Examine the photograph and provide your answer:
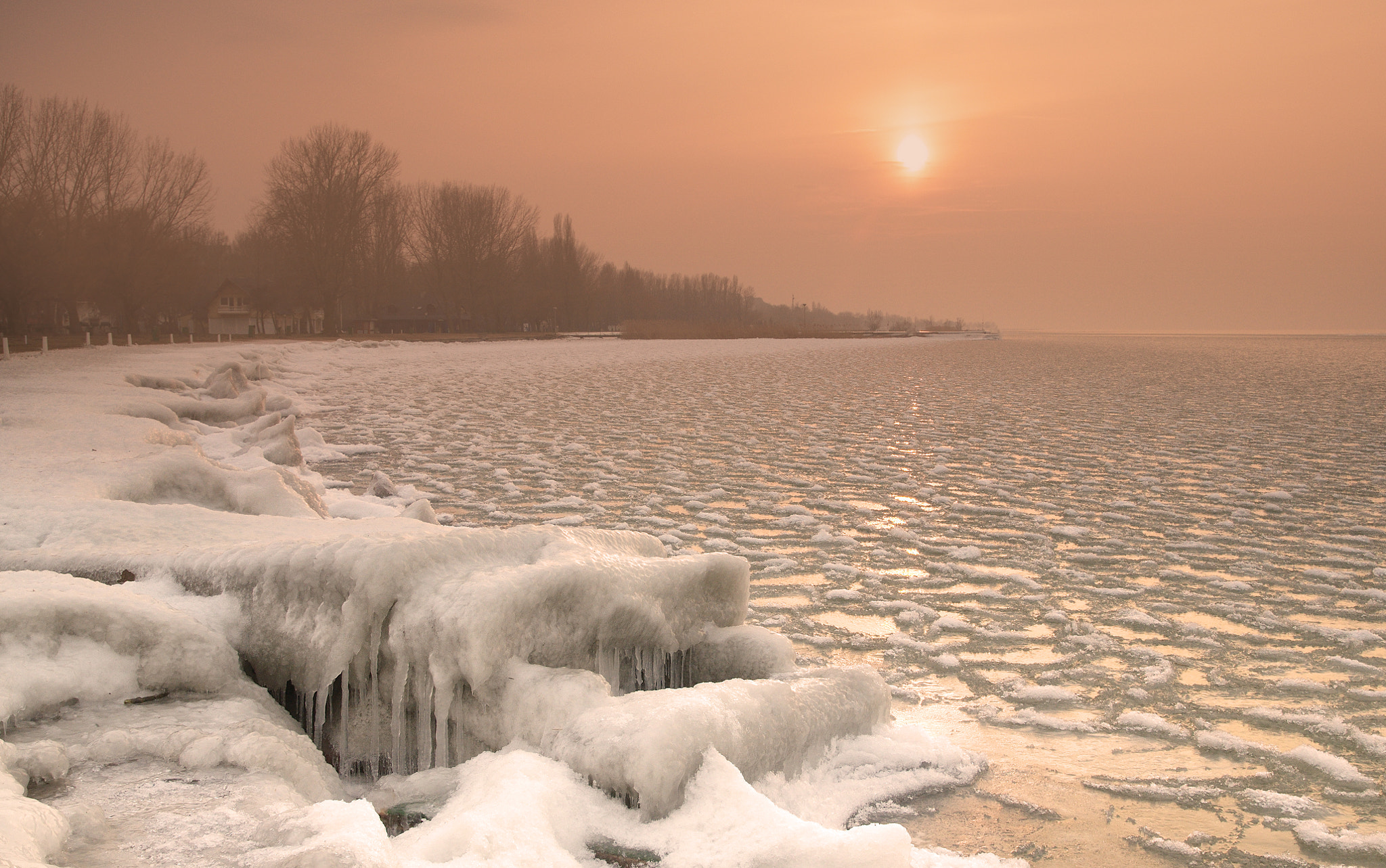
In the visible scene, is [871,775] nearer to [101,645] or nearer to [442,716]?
[442,716]

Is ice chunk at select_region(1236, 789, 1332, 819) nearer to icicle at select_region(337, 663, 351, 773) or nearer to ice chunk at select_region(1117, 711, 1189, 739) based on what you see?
ice chunk at select_region(1117, 711, 1189, 739)

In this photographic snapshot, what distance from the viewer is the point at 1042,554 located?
7.20m

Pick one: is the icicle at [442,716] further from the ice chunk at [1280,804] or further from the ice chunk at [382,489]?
the ice chunk at [382,489]

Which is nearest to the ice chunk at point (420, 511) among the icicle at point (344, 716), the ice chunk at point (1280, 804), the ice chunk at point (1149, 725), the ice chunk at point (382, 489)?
the ice chunk at point (382, 489)

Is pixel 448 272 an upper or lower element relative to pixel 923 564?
upper

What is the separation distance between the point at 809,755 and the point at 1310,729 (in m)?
2.42

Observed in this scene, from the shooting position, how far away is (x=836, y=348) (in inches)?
2741

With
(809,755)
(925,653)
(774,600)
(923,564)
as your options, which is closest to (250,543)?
(809,755)

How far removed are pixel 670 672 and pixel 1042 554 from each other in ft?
14.0

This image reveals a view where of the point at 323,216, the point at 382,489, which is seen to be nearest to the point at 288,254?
the point at 323,216

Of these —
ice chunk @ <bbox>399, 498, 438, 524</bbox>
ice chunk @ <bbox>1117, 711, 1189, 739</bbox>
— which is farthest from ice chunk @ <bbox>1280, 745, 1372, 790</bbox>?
ice chunk @ <bbox>399, 498, 438, 524</bbox>

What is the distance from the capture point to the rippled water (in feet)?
12.0

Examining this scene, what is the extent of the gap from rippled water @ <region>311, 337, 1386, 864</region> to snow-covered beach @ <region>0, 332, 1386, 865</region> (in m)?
0.04

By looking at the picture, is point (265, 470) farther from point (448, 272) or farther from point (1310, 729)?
point (448, 272)
